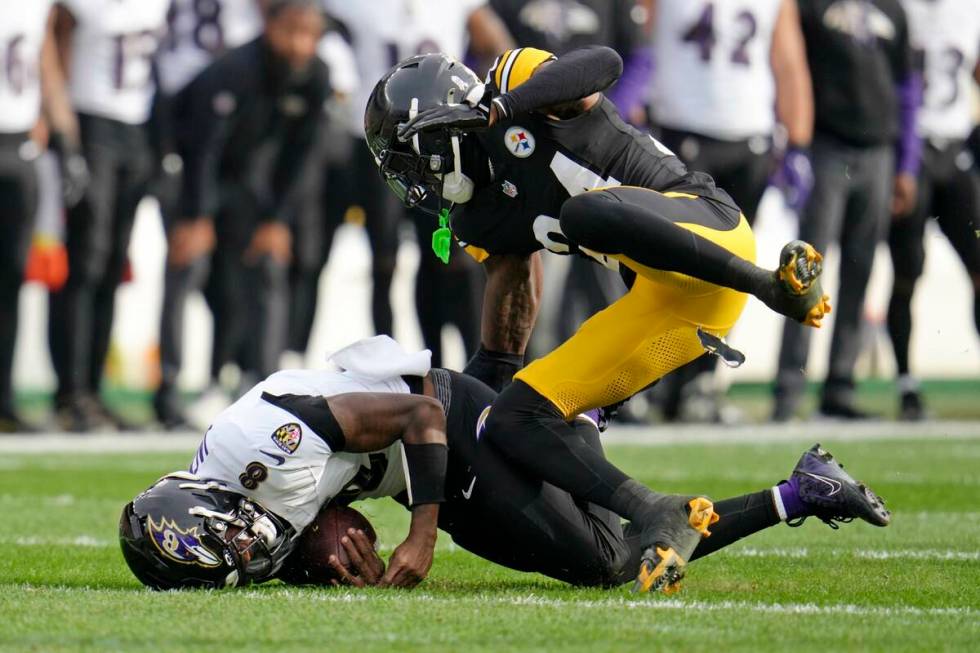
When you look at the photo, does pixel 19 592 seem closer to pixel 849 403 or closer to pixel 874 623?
pixel 874 623

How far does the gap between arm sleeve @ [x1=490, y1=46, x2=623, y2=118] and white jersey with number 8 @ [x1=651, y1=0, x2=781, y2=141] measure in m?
6.83

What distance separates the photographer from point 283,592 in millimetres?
5020

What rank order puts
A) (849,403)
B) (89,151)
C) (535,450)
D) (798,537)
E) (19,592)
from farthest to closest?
(849,403)
(89,151)
(798,537)
(535,450)
(19,592)

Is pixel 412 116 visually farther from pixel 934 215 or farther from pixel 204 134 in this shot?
pixel 934 215

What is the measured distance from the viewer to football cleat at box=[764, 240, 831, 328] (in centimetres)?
487

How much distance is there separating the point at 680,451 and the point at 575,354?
4.98m

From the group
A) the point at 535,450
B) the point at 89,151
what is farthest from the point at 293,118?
the point at 535,450

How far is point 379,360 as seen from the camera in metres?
5.38

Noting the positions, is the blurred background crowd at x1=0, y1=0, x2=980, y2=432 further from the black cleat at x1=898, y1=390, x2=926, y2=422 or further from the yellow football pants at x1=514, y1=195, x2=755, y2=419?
the yellow football pants at x1=514, y1=195, x2=755, y2=419

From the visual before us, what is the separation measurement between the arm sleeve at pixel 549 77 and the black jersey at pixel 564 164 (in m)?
0.02

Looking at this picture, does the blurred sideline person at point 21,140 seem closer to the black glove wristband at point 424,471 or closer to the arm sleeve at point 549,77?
the arm sleeve at point 549,77

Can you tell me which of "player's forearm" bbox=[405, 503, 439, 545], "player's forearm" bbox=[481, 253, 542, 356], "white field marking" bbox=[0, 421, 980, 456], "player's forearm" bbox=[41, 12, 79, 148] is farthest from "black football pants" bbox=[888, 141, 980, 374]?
"player's forearm" bbox=[405, 503, 439, 545]

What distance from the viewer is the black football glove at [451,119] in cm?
531

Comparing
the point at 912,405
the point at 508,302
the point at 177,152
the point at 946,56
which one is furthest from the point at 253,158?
the point at 508,302
